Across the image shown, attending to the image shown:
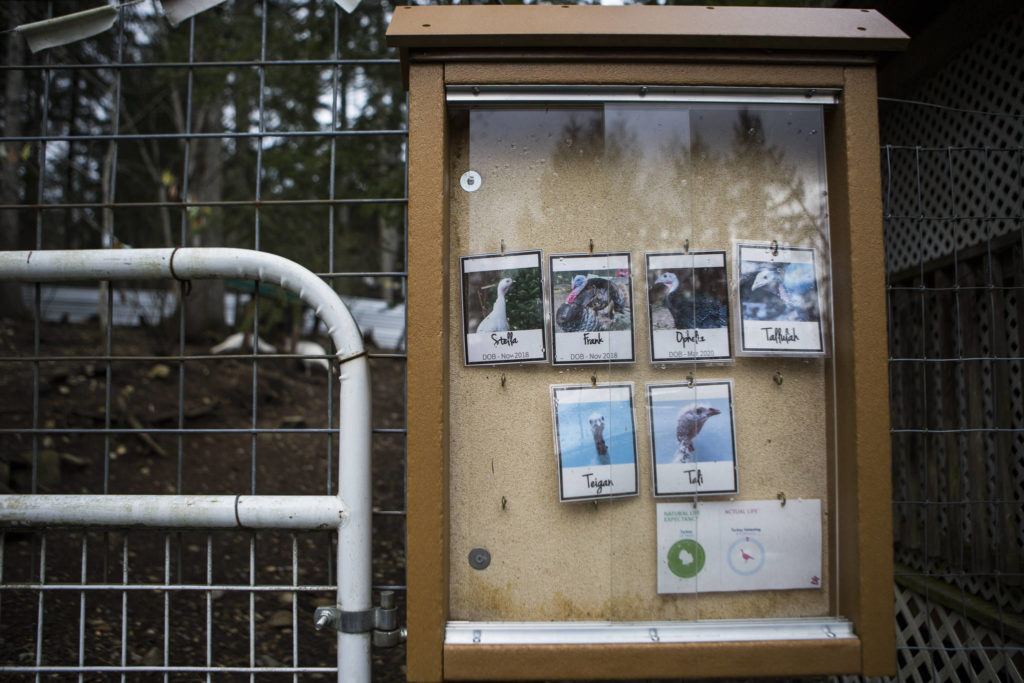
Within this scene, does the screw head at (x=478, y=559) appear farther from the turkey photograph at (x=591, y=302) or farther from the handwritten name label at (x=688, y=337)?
the handwritten name label at (x=688, y=337)

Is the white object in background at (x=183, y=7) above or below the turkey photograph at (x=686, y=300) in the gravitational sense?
above

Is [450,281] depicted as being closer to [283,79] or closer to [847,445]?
[847,445]

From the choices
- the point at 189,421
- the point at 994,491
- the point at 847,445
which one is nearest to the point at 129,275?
the point at 847,445

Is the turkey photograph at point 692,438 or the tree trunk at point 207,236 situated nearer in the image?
the turkey photograph at point 692,438

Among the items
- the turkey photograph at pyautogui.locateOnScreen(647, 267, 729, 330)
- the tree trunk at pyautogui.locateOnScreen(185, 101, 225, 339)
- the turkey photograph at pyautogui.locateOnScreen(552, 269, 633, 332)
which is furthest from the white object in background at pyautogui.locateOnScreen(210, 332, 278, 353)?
the turkey photograph at pyautogui.locateOnScreen(647, 267, 729, 330)

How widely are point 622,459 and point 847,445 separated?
552 mm

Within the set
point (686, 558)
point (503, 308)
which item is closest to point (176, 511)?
point (503, 308)

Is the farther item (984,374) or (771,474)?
(984,374)

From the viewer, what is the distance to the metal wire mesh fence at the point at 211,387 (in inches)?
81.3

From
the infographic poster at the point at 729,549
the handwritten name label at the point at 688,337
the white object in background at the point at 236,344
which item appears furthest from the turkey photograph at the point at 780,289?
the white object in background at the point at 236,344

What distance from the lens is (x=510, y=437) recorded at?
68.3 inches

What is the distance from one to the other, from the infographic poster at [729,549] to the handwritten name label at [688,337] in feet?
1.36

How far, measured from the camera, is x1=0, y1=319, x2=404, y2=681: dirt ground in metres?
2.33

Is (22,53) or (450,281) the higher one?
(22,53)
